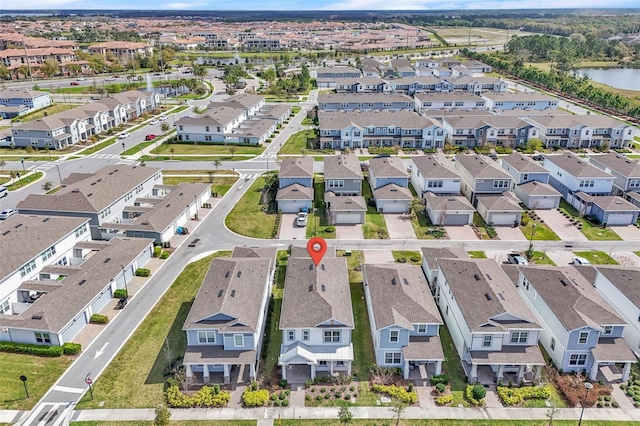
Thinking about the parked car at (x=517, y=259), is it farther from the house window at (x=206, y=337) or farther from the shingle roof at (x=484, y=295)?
the house window at (x=206, y=337)

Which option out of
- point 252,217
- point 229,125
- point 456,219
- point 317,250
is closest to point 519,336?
point 317,250

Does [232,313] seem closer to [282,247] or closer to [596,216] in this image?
[282,247]

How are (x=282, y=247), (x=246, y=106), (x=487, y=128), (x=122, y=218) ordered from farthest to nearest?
(x=246, y=106)
(x=487, y=128)
(x=122, y=218)
(x=282, y=247)

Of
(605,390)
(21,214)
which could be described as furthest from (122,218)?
(605,390)

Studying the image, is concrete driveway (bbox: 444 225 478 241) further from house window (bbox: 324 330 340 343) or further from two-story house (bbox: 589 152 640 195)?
house window (bbox: 324 330 340 343)

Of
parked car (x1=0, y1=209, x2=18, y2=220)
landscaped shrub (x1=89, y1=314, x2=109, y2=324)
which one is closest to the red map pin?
landscaped shrub (x1=89, y1=314, x2=109, y2=324)

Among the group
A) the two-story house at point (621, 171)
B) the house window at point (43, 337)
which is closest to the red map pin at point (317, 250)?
the house window at point (43, 337)
